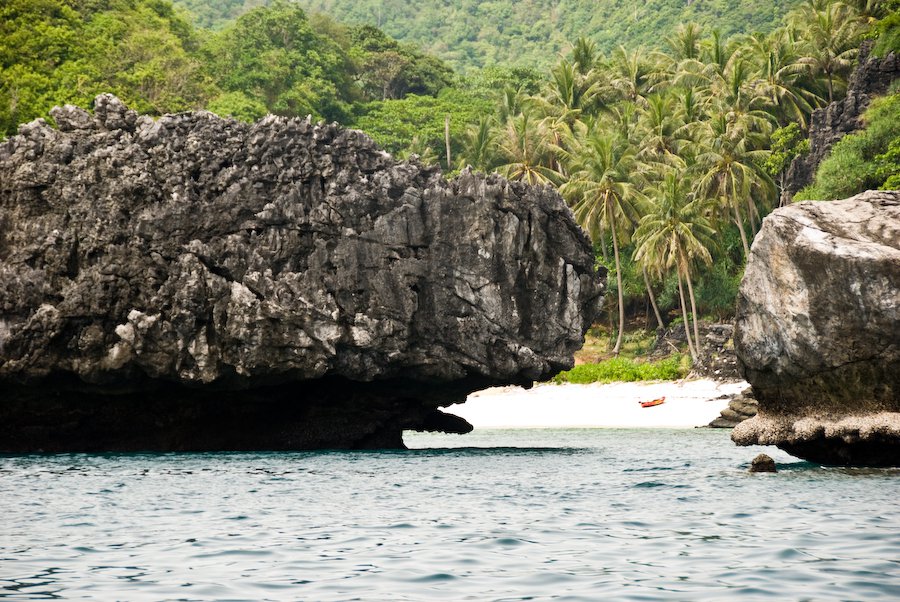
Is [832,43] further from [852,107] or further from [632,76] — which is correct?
[632,76]

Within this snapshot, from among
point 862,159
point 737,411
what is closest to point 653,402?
point 737,411

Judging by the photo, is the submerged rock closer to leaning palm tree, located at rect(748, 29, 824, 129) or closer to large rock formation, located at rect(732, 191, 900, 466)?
large rock formation, located at rect(732, 191, 900, 466)

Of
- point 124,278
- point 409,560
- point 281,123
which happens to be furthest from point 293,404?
point 409,560

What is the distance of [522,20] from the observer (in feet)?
405

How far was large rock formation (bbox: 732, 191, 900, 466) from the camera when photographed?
18.3 m

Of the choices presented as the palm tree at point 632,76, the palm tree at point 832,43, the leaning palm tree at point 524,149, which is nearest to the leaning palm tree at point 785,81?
the palm tree at point 832,43

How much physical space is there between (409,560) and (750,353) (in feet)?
34.5

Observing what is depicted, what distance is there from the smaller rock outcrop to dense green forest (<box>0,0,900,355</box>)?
10077 mm

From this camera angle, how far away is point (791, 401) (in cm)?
1984

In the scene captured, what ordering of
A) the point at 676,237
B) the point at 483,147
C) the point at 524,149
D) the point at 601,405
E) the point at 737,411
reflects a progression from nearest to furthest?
the point at 737,411 < the point at 601,405 < the point at 676,237 < the point at 524,149 < the point at 483,147

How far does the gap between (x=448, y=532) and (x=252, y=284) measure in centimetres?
1561

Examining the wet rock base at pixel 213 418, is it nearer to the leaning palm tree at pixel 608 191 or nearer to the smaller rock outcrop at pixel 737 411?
the smaller rock outcrop at pixel 737 411

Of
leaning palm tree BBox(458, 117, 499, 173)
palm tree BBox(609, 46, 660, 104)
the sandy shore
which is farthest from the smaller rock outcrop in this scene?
palm tree BBox(609, 46, 660, 104)

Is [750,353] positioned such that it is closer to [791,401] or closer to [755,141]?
[791,401]
